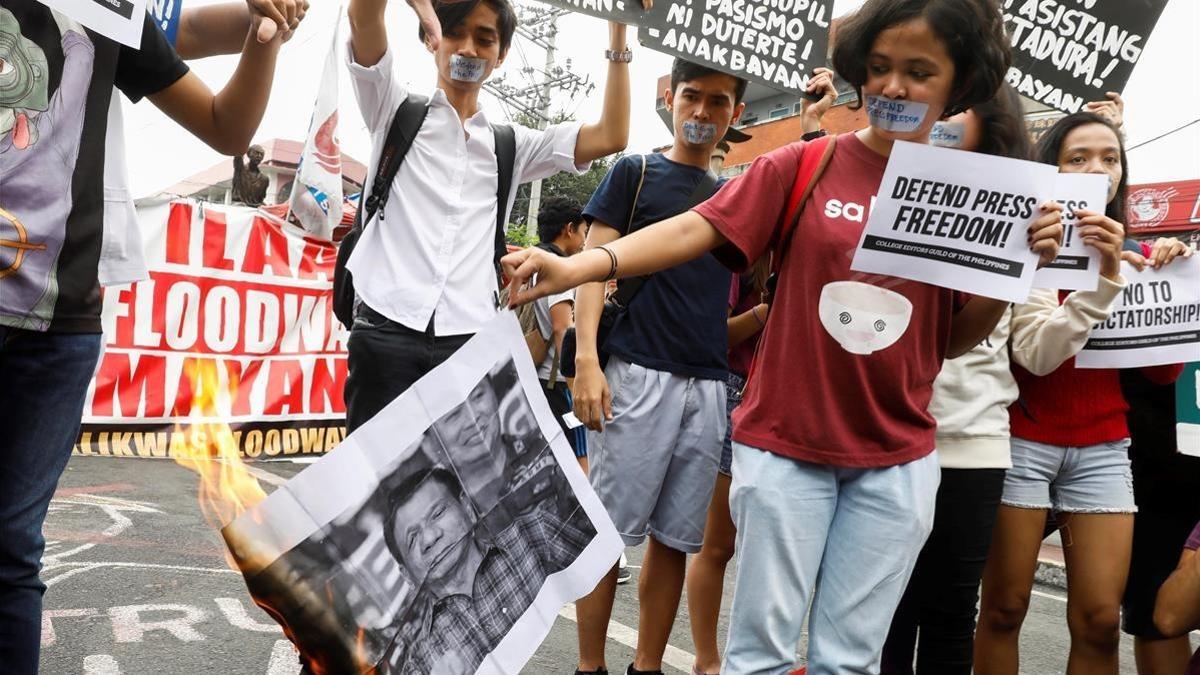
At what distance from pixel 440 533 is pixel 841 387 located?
2.94ft

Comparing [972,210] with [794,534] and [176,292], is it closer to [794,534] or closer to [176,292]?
[794,534]

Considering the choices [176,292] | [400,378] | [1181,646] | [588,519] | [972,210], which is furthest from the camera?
[176,292]

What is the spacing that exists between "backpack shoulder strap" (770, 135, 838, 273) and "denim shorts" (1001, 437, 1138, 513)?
121 cm

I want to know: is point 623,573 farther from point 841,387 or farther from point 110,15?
point 110,15

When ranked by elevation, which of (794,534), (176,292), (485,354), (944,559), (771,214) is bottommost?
(176,292)

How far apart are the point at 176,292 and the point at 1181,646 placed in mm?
6902

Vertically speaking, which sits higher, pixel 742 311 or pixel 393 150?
pixel 393 150

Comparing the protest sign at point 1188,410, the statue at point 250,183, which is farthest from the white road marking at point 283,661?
the statue at point 250,183

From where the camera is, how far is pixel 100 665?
297 cm

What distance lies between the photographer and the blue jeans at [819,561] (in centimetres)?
209

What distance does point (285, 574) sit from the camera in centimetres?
173

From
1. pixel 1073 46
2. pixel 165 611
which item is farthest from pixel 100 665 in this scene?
pixel 1073 46

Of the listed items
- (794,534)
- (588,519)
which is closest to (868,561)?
(794,534)

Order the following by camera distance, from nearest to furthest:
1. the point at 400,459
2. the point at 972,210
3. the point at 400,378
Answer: the point at 400,459 → the point at 972,210 → the point at 400,378
